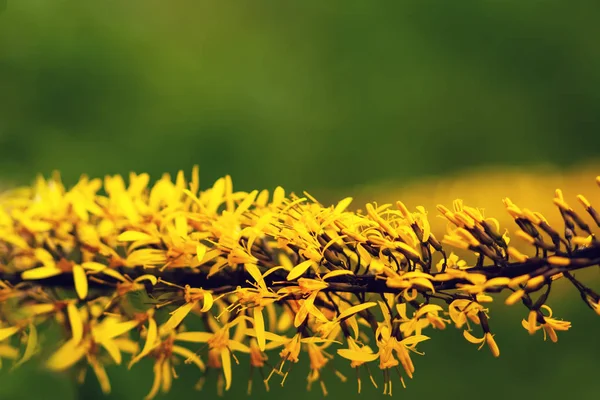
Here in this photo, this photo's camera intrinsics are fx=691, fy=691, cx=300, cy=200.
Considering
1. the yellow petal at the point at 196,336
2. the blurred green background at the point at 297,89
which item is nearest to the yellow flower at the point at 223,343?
the yellow petal at the point at 196,336

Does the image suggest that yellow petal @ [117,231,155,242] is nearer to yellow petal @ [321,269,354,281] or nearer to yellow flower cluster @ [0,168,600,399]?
yellow flower cluster @ [0,168,600,399]

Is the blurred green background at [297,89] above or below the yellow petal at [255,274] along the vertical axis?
above

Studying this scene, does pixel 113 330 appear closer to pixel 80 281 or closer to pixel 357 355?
pixel 80 281

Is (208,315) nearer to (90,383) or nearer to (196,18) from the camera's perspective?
(90,383)

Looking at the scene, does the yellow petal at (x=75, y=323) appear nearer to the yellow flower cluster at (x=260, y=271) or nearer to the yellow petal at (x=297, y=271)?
the yellow flower cluster at (x=260, y=271)

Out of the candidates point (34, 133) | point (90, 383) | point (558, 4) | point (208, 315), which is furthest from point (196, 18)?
point (208, 315)

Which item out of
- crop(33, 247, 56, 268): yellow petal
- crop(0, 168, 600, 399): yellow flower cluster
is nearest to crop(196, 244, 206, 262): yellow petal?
crop(0, 168, 600, 399): yellow flower cluster
